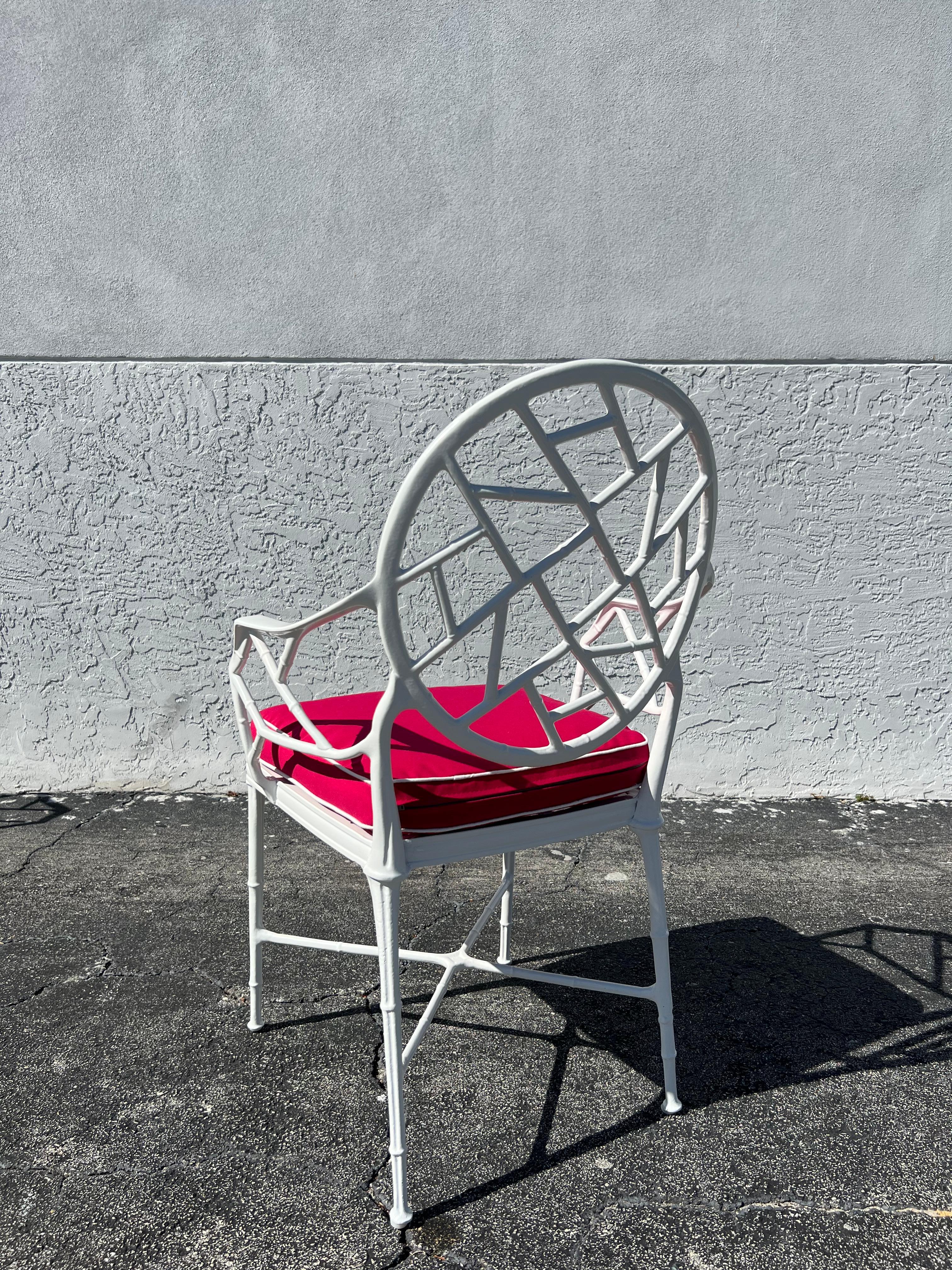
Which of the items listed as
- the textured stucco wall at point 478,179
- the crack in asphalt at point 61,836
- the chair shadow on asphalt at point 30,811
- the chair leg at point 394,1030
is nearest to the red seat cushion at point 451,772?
the chair leg at point 394,1030

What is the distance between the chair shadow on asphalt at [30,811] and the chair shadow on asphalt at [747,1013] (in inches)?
72.0

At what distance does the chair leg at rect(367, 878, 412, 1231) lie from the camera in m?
1.40

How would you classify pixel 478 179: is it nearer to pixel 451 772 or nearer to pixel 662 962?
pixel 451 772

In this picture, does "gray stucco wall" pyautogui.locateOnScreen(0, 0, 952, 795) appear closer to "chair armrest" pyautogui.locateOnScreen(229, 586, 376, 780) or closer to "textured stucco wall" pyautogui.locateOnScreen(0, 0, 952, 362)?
"textured stucco wall" pyautogui.locateOnScreen(0, 0, 952, 362)

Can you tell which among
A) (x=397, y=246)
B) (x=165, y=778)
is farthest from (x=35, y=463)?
(x=397, y=246)

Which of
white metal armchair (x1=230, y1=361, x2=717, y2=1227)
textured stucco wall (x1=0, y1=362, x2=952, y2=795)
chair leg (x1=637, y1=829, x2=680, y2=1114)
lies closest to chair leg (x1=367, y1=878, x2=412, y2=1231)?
white metal armchair (x1=230, y1=361, x2=717, y2=1227)

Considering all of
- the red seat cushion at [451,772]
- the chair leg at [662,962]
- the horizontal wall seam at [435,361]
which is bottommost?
the chair leg at [662,962]

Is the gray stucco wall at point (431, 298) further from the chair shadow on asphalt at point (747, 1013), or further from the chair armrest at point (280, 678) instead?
the chair armrest at point (280, 678)

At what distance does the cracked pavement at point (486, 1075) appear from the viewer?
1401 mm

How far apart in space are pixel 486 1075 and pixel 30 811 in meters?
2.28

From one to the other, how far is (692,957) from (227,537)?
7.02 feet

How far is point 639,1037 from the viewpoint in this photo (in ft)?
6.36

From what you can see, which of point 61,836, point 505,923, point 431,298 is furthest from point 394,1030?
point 431,298

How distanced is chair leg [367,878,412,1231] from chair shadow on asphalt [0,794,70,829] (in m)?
2.29
